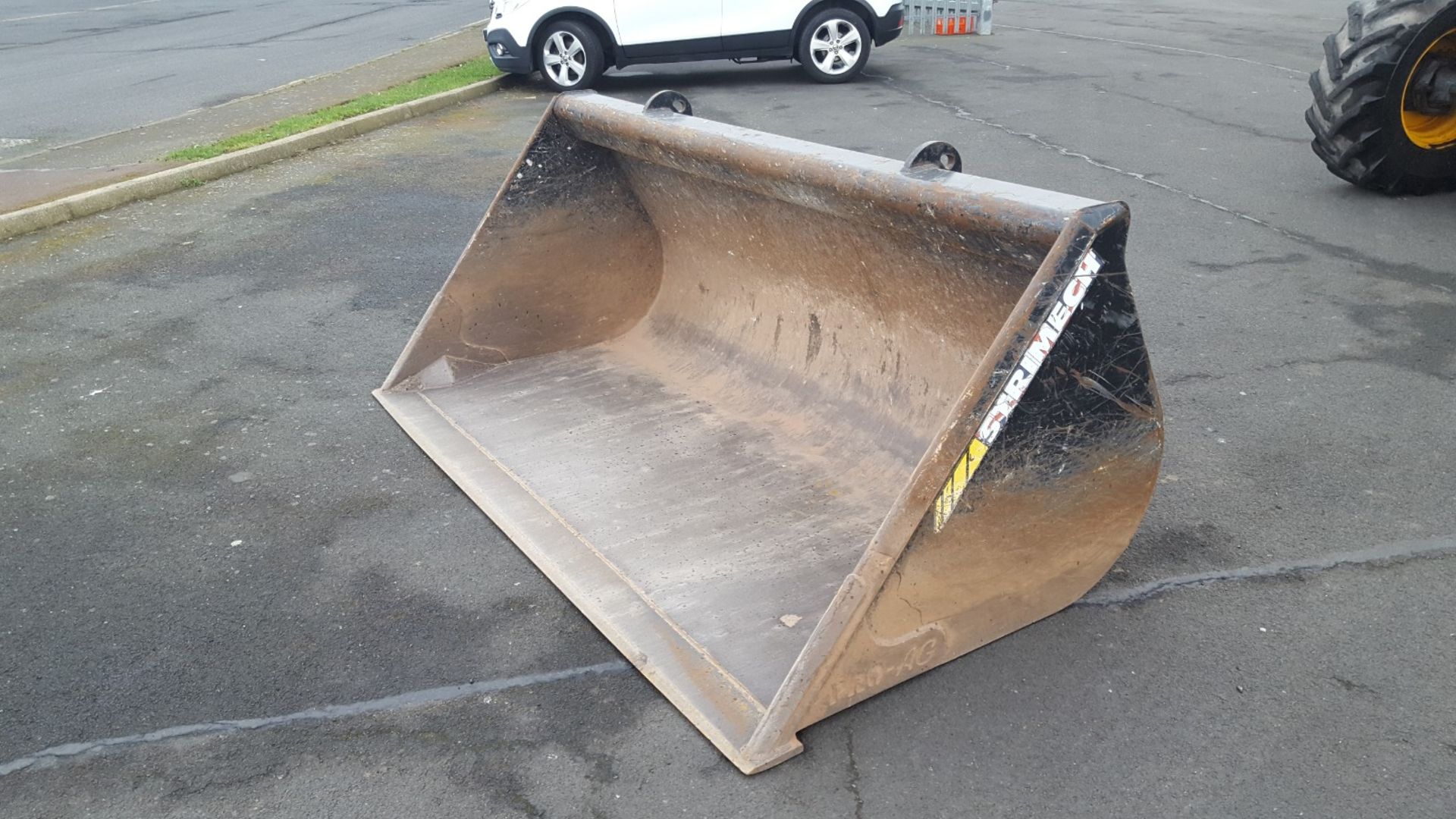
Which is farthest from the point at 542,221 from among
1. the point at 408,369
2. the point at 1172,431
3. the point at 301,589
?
the point at 1172,431

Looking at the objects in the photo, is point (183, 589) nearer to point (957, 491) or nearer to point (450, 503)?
point (450, 503)

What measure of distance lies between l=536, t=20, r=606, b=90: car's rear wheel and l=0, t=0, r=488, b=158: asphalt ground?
10.2 ft

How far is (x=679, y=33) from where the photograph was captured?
12.4m

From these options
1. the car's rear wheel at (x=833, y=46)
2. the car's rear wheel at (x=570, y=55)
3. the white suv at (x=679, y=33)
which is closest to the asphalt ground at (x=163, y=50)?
the white suv at (x=679, y=33)

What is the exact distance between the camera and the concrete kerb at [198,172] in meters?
7.61

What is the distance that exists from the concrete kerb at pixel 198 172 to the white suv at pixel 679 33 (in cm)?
128

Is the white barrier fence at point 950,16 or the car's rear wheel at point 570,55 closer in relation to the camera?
the car's rear wheel at point 570,55

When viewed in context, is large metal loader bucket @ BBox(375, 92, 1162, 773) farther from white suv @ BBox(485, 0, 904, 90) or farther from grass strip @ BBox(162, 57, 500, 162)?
white suv @ BBox(485, 0, 904, 90)

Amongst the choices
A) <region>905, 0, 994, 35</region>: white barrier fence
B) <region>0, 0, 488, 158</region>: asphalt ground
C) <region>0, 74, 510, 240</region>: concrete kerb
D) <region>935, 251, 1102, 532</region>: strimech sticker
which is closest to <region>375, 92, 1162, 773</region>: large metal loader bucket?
<region>935, 251, 1102, 532</region>: strimech sticker

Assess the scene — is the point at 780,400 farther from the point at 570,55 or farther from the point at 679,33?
the point at 679,33

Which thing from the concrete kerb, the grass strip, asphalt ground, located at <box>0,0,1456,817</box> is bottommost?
asphalt ground, located at <box>0,0,1456,817</box>

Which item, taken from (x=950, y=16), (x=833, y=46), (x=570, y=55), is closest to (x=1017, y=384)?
(x=570, y=55)

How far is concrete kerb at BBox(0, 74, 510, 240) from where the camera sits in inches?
299

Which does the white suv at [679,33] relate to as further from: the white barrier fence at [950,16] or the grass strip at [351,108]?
the white barrier fence at [950,16]
